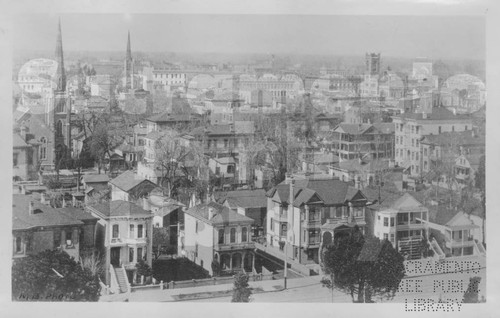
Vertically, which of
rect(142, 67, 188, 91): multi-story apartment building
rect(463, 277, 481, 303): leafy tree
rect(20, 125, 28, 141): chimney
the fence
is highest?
rect(142, 67, 188, 91): multi-story apartment building

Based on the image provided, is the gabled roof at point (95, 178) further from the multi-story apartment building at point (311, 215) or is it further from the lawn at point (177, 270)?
the multi-story apartment building at point (311, 215)

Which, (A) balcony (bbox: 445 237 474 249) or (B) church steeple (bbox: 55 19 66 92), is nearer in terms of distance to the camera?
(B) church steeple (bbox: 55 19 66 92)

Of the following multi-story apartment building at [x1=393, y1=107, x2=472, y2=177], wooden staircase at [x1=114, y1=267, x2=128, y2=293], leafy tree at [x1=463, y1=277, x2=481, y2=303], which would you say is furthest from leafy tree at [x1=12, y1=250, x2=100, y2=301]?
leafy tree at [x1=463, y1=277, x2=481, y2=303]

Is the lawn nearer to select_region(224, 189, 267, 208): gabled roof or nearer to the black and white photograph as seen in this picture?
the black and white photograph

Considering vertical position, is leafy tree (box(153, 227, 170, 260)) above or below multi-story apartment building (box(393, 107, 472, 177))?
below

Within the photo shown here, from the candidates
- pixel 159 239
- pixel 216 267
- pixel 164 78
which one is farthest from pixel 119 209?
pixel 164 78

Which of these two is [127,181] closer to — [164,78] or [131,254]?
[131,254]
